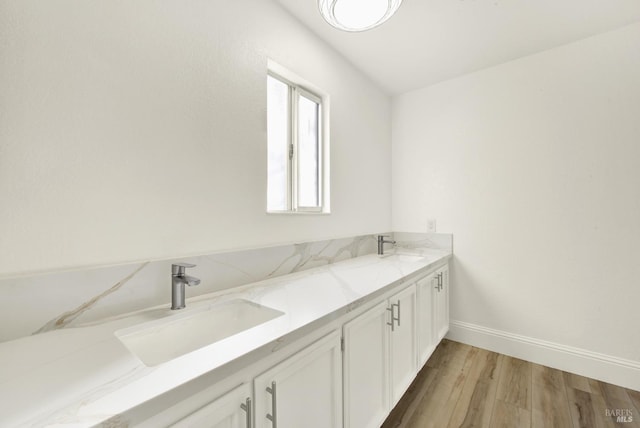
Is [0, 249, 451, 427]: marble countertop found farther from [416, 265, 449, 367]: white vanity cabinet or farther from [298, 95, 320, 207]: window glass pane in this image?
[298, 95, 320, 207]: window glass pane

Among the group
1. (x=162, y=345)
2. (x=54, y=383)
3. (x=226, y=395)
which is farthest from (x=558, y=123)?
(x=54, y=383)

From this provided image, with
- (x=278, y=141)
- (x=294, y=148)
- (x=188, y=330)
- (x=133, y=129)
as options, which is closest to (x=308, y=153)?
(x=294, y=148)

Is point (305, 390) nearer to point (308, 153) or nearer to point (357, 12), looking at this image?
point (308, 153)

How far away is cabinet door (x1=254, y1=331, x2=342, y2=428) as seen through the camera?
77 cm

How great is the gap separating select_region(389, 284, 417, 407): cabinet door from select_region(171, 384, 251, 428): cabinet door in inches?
35.1

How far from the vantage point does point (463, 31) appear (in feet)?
6.09

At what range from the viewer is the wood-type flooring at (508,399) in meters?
1.49

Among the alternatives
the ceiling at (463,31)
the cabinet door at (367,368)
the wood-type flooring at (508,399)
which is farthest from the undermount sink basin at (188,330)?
the ceiling at (463,31)

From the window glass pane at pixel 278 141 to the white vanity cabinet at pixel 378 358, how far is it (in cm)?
91

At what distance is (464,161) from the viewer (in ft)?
7.87

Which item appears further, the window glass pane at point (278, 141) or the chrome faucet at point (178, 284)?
the window glass pane at point (278, 141)

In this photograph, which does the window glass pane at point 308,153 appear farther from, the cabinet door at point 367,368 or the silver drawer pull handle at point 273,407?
the silver drawer pull handle at point 273,407

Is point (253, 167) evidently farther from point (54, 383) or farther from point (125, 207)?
point (54, 383)

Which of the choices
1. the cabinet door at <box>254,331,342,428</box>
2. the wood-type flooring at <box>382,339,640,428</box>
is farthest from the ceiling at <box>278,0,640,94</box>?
the wood-type flooring at <box>382,339,640,428</box>
